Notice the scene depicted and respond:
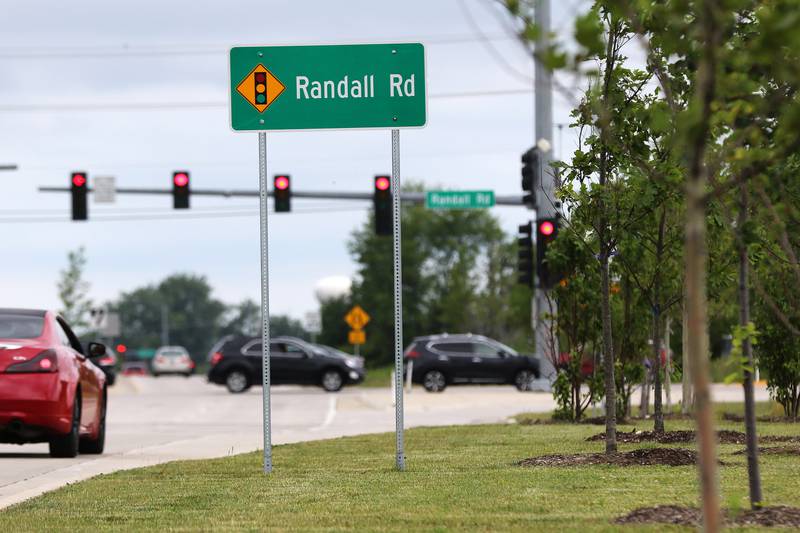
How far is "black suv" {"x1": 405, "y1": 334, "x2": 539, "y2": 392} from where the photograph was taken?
41531 millimetres

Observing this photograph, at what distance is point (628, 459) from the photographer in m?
11.4

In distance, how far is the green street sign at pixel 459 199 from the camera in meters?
34.2

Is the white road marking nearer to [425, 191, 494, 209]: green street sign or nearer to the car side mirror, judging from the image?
[425, 191, 494, 209]: green street sign

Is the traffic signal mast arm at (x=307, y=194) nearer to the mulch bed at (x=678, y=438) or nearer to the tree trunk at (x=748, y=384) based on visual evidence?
the mulch bed at (x=678, y=438)

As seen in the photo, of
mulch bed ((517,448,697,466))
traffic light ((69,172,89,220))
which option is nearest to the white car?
traffic light ((69,172,89,220))

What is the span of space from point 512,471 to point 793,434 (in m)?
5.14

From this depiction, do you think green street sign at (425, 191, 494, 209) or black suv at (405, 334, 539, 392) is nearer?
green street sign at (425, 191, 494, 209)

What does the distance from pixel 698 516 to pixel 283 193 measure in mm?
26461

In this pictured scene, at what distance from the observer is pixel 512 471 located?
11000mm

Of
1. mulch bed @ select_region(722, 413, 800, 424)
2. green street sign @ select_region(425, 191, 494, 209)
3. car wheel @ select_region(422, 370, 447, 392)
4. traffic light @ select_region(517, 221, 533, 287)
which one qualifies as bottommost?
mulch bed @ select_region(722, 413, 800, 424)

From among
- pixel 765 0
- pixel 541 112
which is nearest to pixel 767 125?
pixel 765 0

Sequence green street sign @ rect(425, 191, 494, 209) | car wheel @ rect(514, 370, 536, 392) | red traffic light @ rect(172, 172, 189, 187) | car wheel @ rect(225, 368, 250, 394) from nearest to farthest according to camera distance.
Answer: red traffic light @ rect(172, 172, 189, 187)
green street sign @ rect(425, 191, 494, 209)
car wheel @ rect(514, 370, 536, 392)
car wheel @ rect(225, 368, 250, 394)

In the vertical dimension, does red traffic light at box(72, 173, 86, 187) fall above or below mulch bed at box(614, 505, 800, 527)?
above

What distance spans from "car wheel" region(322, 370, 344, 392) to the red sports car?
86.7ft
